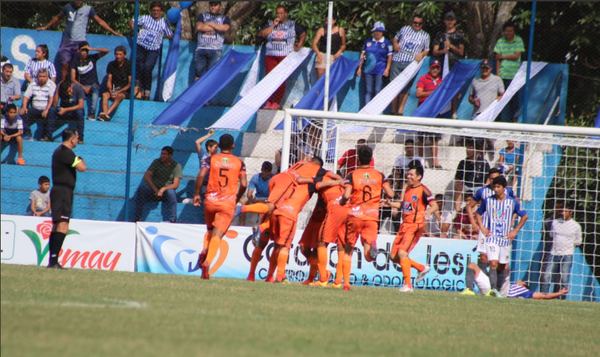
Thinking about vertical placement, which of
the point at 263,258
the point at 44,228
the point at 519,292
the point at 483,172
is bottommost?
the point at 519,292

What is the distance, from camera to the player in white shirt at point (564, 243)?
49.9 feet

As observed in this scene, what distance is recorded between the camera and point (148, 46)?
1709cm

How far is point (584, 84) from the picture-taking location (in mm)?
19422

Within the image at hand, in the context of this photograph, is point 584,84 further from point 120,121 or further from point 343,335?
point 343,335

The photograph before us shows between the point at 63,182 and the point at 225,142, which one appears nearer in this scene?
the point at 63,182

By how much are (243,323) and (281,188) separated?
5.04 m

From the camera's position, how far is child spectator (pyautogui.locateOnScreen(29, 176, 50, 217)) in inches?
610

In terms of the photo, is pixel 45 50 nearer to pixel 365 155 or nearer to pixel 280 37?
pixel 280 37

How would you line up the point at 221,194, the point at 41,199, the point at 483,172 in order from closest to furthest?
1. the point at 221,194
2. the point at 41,199
3. the point at 483,172

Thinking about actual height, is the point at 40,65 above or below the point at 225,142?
above

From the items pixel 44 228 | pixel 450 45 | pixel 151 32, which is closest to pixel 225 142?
pixel 44 228

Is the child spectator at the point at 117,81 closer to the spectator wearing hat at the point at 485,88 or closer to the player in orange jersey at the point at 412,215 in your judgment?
the player in orange jersey at the point at 412,215

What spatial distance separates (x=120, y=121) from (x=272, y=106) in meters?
3.59

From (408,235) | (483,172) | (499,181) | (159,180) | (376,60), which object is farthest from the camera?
(376,60)
